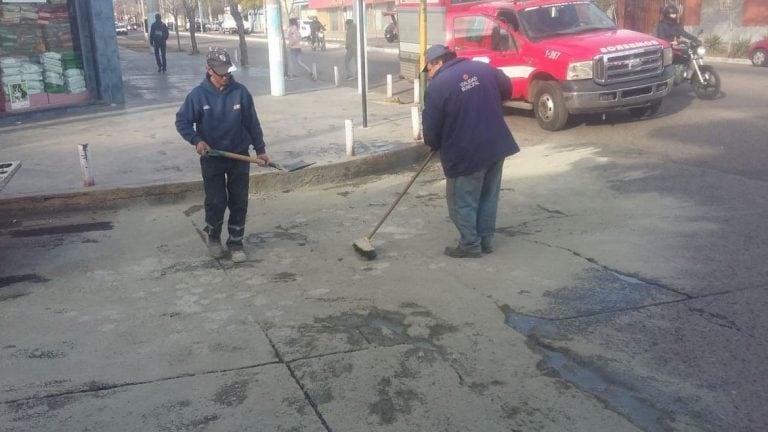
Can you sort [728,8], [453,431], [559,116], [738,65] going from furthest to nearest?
1. [728,8]
2. [738,65]
3. [559,116]
4. [453,431]

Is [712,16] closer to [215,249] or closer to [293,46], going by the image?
[293,46]

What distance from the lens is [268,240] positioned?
7.04m

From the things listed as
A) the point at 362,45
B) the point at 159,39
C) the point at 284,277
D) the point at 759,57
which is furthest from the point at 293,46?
the point at 284,277

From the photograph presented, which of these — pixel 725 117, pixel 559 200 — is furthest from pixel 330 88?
pixel 559 200

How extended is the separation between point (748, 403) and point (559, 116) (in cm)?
858

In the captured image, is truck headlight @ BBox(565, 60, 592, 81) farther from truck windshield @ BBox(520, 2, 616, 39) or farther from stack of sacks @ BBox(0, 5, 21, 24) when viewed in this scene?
stack of sacks @ BBox(0, 5, 21, 24)

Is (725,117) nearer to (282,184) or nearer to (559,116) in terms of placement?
(559,116)

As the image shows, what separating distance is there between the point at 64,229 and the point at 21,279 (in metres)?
1.71

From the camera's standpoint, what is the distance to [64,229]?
25.3 feet

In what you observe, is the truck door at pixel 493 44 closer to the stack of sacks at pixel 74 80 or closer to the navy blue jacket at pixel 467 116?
the navy blue jacket at pixel 467 116

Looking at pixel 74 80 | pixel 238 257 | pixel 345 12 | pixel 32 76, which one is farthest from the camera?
pixel 345 12

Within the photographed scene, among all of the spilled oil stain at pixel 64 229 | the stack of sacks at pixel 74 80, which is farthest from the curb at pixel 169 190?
the stack of sacks at pixel 74 80

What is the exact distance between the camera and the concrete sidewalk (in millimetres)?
8875

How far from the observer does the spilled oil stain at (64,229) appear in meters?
7.55
